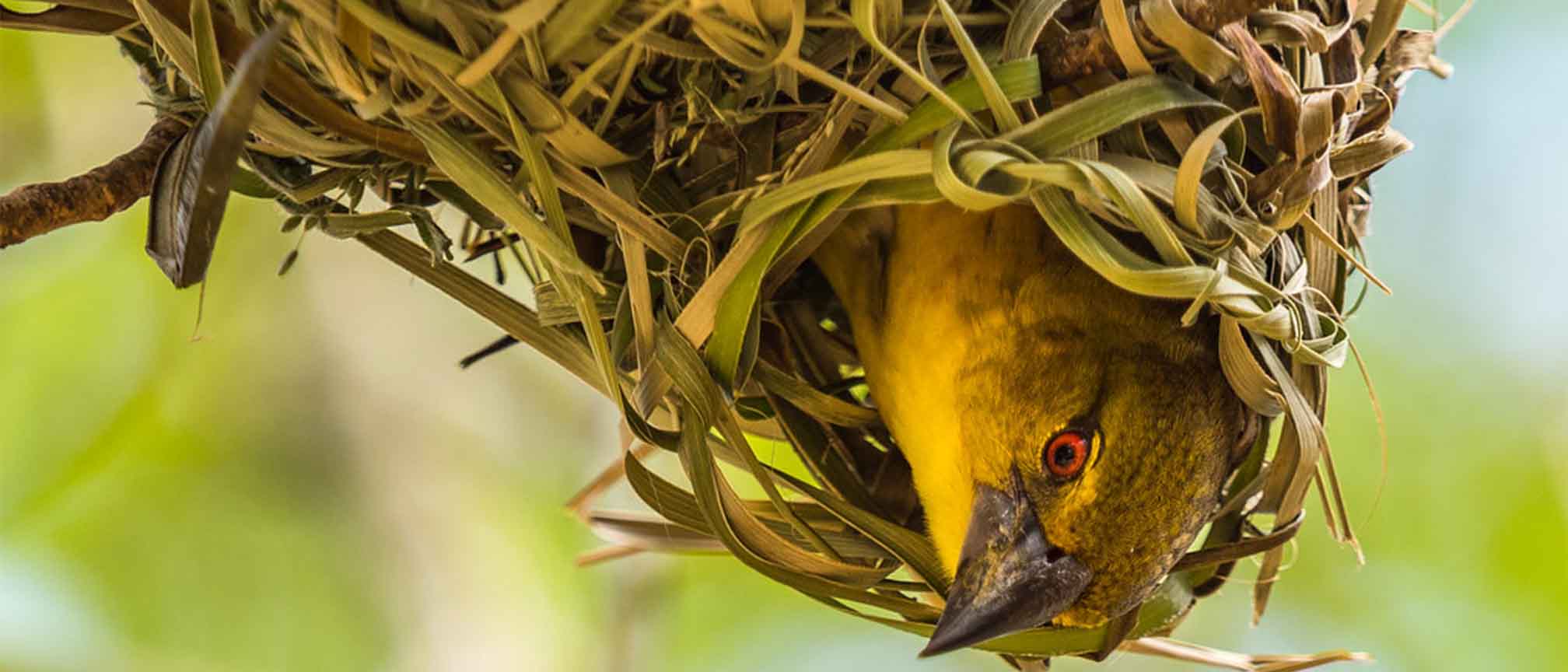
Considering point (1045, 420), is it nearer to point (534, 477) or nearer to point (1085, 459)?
point (1085, 459)

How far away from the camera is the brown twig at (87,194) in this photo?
2.98 ft

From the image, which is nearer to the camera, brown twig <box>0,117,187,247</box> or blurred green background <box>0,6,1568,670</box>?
brown twig <box>0,117,187,247</box>

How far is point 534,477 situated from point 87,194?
1.11 m

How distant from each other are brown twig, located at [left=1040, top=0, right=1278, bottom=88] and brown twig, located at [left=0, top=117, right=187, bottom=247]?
0.56m

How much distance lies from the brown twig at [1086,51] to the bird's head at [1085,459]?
234mm

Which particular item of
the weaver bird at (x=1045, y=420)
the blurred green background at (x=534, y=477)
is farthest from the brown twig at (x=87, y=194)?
the blurred green background at (x=534, y=477)

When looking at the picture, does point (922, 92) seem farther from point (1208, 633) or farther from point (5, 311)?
point (1208, 633)

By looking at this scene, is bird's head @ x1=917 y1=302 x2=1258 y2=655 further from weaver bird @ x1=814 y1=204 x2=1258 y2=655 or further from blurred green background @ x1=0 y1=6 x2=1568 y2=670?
blurred green background @ x1=0 y1=6 x2=1568 y2=670

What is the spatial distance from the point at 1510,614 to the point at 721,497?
141 cm

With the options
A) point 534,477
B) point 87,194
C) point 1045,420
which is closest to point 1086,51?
point 1045,420

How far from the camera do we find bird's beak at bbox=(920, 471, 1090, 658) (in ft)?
2.96

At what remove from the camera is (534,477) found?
6.59 feet

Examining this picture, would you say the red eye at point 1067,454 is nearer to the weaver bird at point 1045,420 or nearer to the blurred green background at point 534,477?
the weaver bird at point 1045,420

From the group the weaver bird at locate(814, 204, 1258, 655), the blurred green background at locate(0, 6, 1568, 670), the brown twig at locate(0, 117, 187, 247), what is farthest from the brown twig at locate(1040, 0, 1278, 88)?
the blurred green background at locate(0, 6, 1568, 670)
